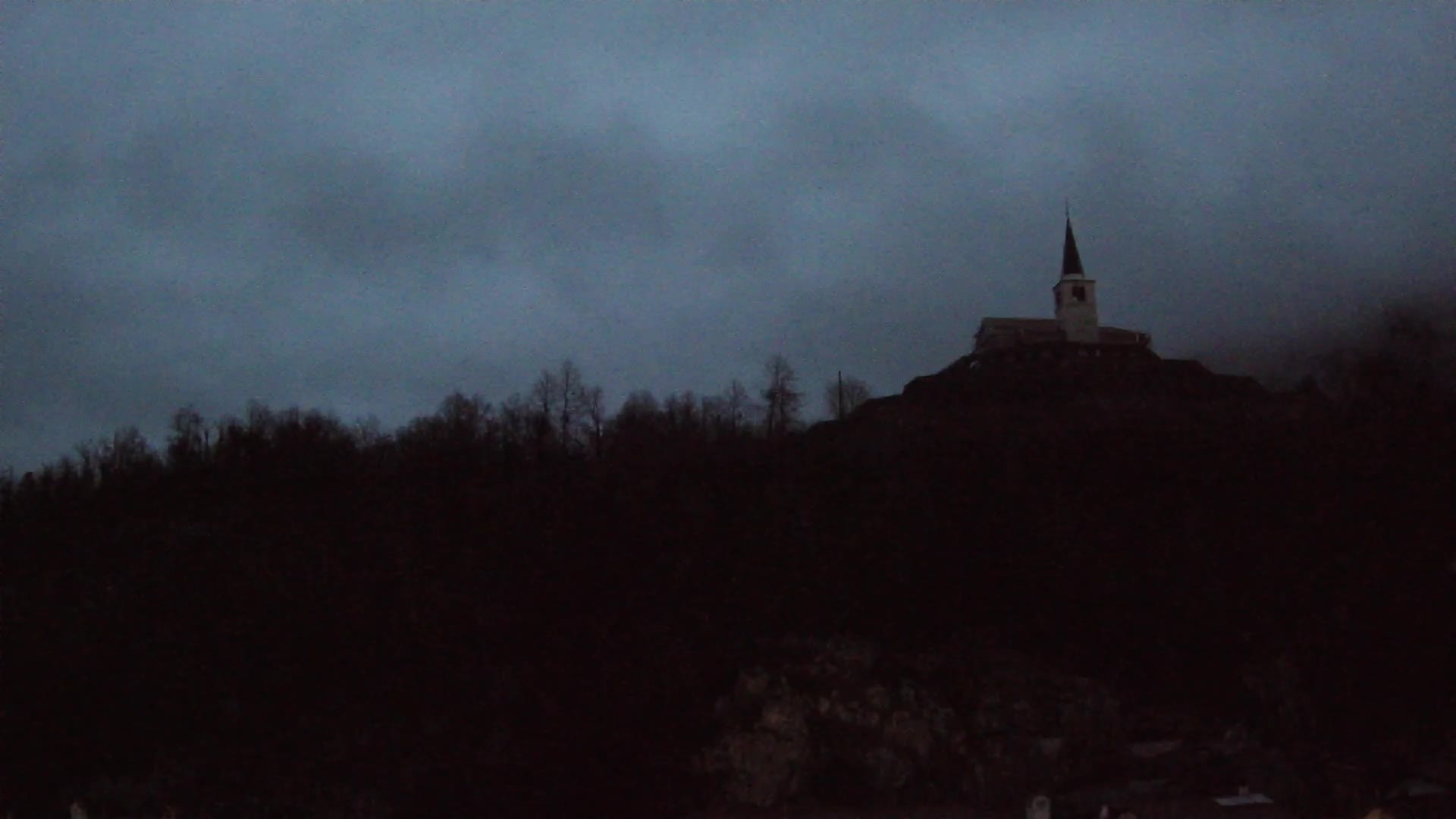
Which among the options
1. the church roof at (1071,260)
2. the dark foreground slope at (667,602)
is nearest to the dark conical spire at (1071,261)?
the church roof at (1071,260)

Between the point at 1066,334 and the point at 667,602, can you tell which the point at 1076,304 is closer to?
the point at 1066,334

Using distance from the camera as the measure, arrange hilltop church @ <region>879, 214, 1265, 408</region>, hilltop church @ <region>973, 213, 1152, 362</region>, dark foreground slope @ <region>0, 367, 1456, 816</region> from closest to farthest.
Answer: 1. dark foreground slope @ <region>0, 367, 1456, 816</region>
2. hilltop church @ <region>879, 214, 1265, 408</region>
3. hilltop church @ <region>973, 213, 1152, 362</region>

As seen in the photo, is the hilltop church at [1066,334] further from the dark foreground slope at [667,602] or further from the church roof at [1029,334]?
the dark foreground slope at [667,602]

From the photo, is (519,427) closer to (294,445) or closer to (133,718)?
(294,445)

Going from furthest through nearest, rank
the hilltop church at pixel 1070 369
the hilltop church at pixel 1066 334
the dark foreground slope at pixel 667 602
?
the hilltop church at pixel 1066 334 < the hilltop church at pixel 1070 369 < the dark foreground slope at pixel 667 602

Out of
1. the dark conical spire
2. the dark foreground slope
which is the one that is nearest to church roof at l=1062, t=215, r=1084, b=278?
the dark conical spire

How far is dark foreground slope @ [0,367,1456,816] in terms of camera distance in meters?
20.1

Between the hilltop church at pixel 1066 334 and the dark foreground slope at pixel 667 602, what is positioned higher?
the hilltop church at pixel 1066 334

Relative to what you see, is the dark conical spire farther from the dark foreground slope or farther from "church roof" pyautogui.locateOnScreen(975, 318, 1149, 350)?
the dark foreground slope

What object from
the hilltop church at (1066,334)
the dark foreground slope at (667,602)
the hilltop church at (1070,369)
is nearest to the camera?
the dark foreground slope at (667,602)

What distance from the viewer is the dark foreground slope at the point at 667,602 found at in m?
20.1

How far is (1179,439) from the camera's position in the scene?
28500 mm

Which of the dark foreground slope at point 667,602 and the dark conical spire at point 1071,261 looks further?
the dark conical spire at point 1071,261

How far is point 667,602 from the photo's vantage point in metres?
24.6
